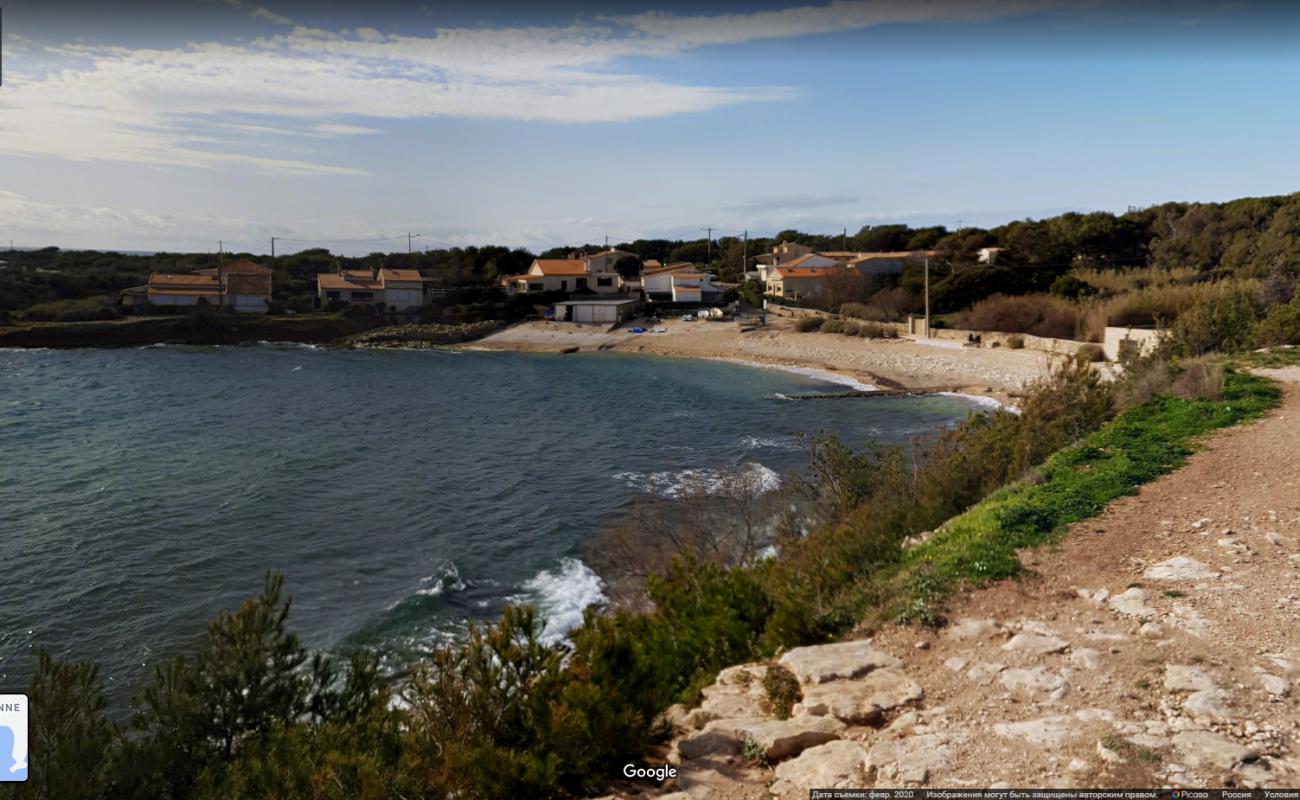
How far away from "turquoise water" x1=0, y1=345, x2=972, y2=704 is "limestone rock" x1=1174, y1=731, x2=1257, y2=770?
9.50m

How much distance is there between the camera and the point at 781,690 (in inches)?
261

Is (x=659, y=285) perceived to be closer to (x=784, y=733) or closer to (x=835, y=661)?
(x=835, y=661)

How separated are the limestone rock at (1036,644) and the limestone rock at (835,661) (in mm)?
936

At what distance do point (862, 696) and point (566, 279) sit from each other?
238ft

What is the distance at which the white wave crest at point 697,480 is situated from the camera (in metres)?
20.3

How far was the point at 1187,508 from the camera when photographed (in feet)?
31.0

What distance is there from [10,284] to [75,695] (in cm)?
8539

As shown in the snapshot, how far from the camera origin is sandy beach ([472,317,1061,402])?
39188 mm

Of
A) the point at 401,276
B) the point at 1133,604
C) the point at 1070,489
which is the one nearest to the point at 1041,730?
the point at 1133,604

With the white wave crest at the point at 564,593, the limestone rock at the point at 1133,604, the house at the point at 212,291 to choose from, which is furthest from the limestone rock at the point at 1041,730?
the house at the point at 212,291

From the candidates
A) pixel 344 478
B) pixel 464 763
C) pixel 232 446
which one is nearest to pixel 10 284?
pixel 232 446

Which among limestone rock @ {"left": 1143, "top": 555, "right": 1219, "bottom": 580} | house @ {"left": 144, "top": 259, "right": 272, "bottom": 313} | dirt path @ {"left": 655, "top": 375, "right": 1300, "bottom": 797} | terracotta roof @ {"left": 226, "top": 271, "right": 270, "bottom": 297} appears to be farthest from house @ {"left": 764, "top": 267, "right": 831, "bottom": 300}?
dirt path @ {"left": 655, "top": 375, "right": 1300, "bottom": 797}

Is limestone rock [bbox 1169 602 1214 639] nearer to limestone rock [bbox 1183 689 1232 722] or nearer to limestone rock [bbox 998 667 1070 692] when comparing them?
limestone rock [bbox 1183 689 1232 722]

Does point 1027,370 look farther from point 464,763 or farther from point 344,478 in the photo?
point 464,763
